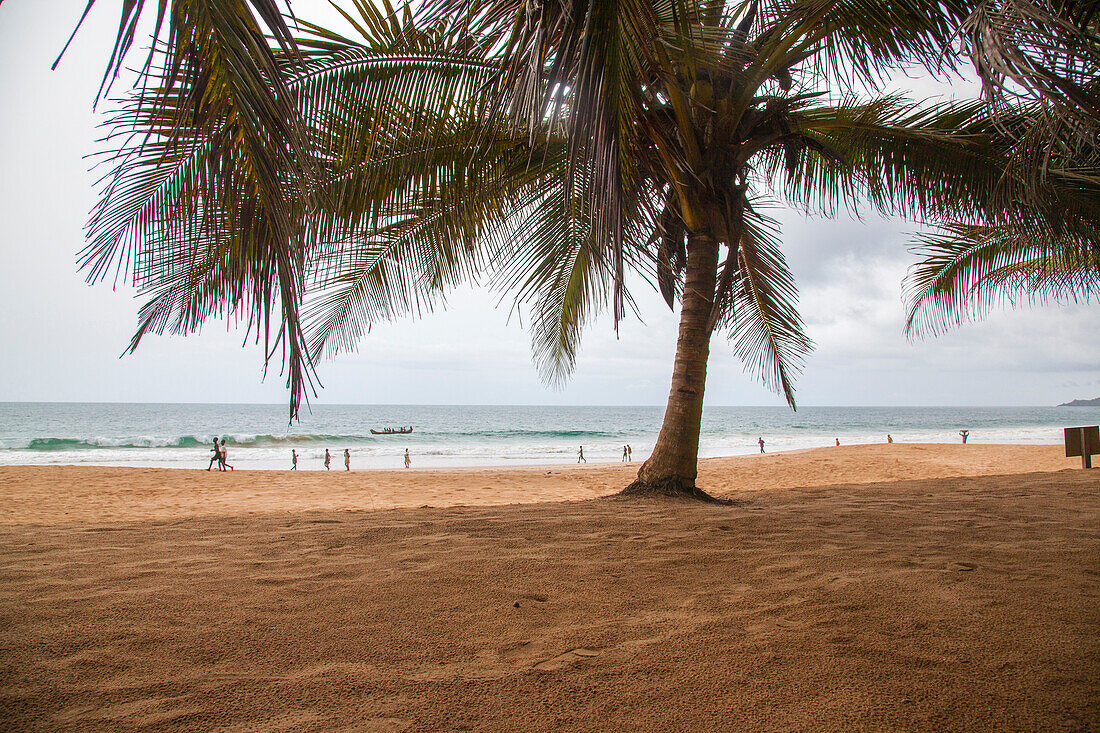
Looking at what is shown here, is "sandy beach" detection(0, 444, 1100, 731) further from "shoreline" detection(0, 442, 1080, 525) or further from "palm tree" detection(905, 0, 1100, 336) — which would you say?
"shoreline" detection(0, 442, 1080, 525)

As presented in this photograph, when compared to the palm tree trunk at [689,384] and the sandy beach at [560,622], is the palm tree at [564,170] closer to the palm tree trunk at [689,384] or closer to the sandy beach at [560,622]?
the palm tree trunk at [689,384]

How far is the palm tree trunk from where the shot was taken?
4.97m

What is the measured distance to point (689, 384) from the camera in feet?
16.4

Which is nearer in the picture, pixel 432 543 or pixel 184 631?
pixel 184 631

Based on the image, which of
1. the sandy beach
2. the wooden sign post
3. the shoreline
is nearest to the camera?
the sandy beach

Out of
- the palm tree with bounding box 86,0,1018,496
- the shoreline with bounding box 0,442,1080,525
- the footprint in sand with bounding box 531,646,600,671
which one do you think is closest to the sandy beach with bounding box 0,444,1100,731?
the footprint in sand with bounding box 531,646,600,671

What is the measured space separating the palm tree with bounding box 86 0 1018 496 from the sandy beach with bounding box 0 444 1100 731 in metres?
0.90

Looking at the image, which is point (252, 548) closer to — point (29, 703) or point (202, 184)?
point (29, 703)

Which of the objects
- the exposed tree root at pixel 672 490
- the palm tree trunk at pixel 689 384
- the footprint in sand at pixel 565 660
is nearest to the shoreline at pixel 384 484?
the exposed tree root at pixel 672 490

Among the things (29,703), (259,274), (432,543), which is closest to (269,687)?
(29,703)

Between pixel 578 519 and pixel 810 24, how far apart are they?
3.78 meters

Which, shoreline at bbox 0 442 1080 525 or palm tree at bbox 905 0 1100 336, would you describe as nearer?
palm tree at bbox 905 0 1100 336

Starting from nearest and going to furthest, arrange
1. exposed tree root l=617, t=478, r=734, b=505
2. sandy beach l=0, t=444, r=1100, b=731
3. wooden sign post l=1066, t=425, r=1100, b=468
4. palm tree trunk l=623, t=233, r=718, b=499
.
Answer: sandy beach l=0, t=444, r=1100, b=731 < exposed tree root l=617, t=478, r=734, b=505 < palm tree trunk l=623, t=233, r=718, b=499 < wooden sign post l=1066, t=425, r=1100, b=468

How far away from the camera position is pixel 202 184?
1.83 meters
